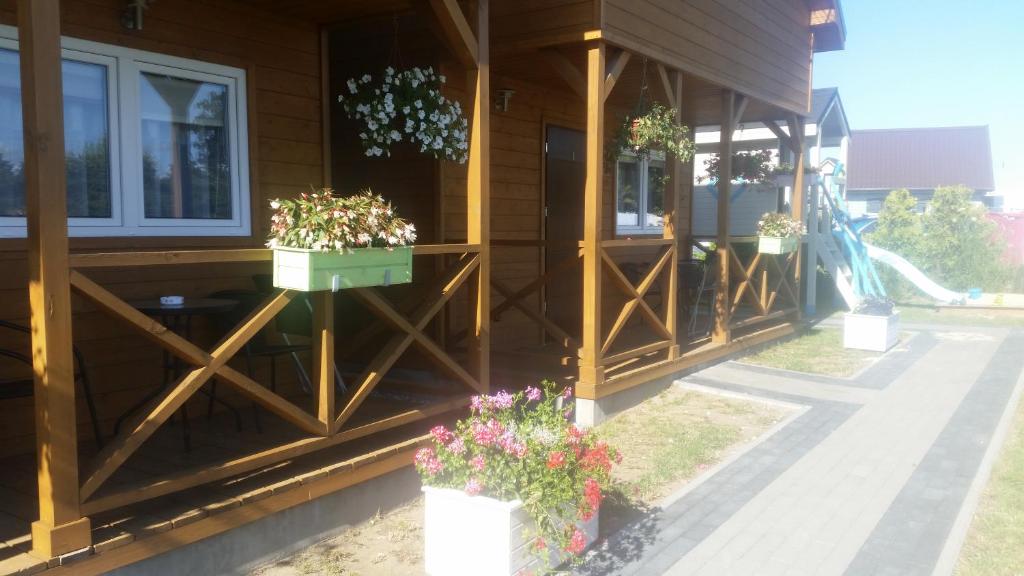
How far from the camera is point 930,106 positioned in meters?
63.1

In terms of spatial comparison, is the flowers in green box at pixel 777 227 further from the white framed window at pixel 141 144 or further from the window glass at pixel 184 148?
the window glass at pixel 184 148

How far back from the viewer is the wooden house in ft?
9.60

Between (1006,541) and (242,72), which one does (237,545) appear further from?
(1006,541)

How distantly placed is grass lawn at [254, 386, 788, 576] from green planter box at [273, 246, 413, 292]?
4.04ft

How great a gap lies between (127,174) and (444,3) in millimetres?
1946

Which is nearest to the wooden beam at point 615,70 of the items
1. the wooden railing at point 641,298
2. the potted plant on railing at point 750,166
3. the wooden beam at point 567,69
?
the wooden beam at point 567,69

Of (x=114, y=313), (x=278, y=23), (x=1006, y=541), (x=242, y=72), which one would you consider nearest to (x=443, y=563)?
(x=114, y=313)

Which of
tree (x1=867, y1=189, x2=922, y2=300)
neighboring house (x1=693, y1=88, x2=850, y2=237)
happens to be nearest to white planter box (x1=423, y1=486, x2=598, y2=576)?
neighboring house (x1=693, y1=88, x2=850, y2=237)

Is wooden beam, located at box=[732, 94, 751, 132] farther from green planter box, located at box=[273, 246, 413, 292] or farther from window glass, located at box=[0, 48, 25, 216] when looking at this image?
window glass, located at box=[0, 48, 25, 216]

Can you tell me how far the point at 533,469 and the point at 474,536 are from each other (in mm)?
369

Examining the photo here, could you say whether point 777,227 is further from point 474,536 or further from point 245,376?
point 245,376

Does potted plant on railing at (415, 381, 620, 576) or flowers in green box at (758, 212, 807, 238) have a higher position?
flowers in green box at (758, 212, 807, 238)

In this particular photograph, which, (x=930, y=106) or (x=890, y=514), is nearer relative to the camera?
(x=890, y=514)

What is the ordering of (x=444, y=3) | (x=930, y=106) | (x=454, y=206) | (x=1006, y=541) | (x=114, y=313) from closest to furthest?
1. (x=114, y=313)
2. (x=1006, y=541)
3. (x=444, y=3)
4. (x=454, y=206)
5. (x=930, y=106)
